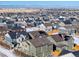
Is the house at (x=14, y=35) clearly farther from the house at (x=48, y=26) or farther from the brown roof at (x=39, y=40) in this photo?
the house at (x=48, y=26)

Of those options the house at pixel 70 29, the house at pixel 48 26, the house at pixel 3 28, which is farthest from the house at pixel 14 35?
the house at pixel 70 29

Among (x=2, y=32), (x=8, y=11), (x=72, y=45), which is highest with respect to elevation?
(x=8, y=11)

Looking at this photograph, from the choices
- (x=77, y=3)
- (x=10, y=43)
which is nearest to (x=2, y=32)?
(x=10, y=43)

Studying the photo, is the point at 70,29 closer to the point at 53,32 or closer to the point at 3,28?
the point at 53,32

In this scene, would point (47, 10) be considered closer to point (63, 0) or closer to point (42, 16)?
point (42, 16)

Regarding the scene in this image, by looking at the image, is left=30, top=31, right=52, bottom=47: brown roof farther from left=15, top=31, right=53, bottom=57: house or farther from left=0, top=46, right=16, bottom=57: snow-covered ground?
left=0, top=46, right=16, bottom=57: snow-covered ground

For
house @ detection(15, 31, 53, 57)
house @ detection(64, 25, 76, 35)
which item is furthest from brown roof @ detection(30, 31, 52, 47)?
house @ detection(64, 25, 76, 35)
